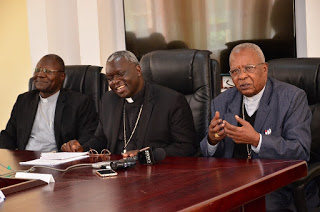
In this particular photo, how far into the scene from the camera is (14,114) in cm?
465

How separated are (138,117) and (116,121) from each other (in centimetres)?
17

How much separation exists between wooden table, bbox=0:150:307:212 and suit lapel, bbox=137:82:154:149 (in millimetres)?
774

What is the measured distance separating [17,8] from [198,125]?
12.9 ft

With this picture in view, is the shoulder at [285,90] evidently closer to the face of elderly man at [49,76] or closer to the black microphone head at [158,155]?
the black microphone head at [158,155]

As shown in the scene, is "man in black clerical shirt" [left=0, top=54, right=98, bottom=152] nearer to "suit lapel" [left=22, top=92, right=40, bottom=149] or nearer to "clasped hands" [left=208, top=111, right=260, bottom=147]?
"suit lapel" [left=22, top=92, right=40, bottom=149]

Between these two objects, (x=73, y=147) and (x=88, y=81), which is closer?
(x=73, y=147)

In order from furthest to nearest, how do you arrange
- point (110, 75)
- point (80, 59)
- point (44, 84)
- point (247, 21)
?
point (80, 59), point (247, 21), point (44, 84), point (110, 75)

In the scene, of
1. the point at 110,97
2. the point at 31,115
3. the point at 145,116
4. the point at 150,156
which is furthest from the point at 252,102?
the point at 31,115

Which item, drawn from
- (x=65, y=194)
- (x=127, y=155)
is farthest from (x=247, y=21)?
(x=65, y=194)

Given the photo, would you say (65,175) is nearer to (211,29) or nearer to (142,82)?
(142,82)

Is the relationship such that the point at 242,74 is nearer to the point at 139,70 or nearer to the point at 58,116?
the point at 139,70

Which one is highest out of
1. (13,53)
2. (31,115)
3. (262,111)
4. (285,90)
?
(13,53)

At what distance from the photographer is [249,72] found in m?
3.14

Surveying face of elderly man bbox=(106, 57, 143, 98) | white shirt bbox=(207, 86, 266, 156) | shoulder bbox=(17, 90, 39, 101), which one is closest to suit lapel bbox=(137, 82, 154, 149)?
face of elderly man bbox=(106, 57, 143, 98)
